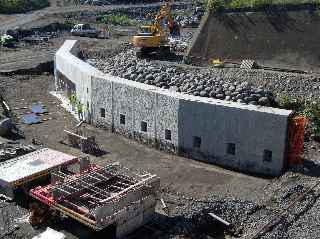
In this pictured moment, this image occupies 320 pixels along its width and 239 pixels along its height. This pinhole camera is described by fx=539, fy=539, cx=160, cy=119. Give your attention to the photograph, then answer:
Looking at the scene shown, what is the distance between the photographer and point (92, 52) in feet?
112

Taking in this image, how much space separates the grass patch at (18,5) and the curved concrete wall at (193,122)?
34.0 meters

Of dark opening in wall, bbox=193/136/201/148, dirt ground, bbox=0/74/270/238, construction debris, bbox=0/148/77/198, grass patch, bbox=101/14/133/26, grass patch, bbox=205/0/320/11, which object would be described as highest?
grass patch, bbox=205/0/320/11

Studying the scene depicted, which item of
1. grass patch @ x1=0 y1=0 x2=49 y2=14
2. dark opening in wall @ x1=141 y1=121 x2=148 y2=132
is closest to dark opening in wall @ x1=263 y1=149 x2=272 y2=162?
dark opening in wall @ x1=141 y1=121 x2=148 y2=132

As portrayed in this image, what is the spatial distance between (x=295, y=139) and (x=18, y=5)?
44.0m

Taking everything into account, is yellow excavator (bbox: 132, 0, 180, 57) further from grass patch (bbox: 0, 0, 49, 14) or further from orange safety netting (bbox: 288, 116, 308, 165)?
grass patch (bbox: 0, 0, 49, 14)

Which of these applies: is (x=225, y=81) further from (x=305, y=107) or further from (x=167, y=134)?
(x=167, y=134)

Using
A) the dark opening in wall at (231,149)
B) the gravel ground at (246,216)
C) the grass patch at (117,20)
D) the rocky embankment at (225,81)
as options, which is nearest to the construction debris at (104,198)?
the gravel ground at (246,216)

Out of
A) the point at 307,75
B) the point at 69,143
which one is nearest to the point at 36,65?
the point at 69,143

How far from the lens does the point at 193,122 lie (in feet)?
62.6

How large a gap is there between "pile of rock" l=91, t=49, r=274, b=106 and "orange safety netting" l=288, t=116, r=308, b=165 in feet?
10.6

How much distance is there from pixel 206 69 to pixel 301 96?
564 centimetres

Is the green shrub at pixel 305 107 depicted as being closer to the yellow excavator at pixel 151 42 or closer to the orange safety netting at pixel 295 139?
the orange safety netting at pixel 295 139

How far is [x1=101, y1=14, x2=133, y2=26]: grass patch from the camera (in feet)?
164

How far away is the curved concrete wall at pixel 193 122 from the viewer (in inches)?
696
